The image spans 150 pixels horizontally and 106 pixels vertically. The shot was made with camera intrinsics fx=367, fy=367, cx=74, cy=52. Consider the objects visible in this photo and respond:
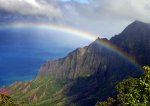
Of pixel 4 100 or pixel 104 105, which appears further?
pixel 4 100

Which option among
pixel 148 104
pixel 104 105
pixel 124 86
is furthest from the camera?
pixel 104 105

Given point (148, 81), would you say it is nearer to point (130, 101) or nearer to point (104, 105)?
point (130, 101)

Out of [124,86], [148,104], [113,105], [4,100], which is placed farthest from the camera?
[4,100]

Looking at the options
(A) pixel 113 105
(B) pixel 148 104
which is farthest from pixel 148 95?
(A) pixel 113 105

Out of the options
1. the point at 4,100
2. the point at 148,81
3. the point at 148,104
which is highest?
the point at 4,100

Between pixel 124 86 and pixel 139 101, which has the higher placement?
pixel 124 86

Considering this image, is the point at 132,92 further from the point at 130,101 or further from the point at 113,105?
the point at 113,105

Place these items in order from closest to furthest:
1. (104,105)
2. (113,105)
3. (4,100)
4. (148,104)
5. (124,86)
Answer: (148,104) → (124,86) → (104,105) → (113,105) → (4,100)

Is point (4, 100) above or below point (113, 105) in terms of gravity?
above

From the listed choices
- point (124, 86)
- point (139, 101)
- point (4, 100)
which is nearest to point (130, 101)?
point (139, 101)
